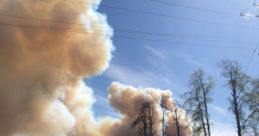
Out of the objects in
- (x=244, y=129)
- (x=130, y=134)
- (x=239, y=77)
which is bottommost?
(x=244, y=129)

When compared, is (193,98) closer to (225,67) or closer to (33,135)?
(225,67)

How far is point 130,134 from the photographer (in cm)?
8944

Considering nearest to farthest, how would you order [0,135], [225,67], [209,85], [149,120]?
[225,67] < [209,85] < [0,135] < [149,120]

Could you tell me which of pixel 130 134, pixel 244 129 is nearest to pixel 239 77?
pixel 244 129

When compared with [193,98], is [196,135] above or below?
below

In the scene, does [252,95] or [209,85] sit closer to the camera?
[252,95]

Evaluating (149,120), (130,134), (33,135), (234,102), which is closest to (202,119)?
(234,102)

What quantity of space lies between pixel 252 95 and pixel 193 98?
9673 millimetres

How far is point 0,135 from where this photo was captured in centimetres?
6419

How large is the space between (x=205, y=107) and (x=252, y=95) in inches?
345

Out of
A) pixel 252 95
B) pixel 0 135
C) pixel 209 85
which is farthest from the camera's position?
pixel 0 135

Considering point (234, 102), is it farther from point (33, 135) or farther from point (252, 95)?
point (33, 135)

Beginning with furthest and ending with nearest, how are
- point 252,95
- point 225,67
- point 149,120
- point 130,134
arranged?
point 130,134, point 149,120, point 225,67, point 252,95

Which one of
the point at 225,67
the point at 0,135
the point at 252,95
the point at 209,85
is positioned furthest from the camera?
the point at 0,135
